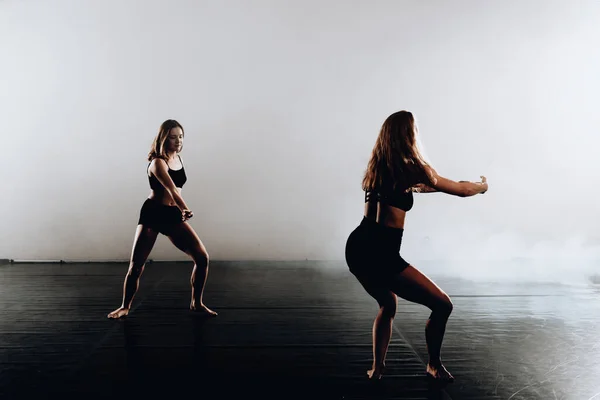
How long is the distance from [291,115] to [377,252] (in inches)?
151

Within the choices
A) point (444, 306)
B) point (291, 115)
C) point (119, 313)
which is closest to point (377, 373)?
point (444, 306)

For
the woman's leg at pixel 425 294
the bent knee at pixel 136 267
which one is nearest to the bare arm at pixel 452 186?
the woman's leg at pixel 425 294

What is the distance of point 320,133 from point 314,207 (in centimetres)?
88

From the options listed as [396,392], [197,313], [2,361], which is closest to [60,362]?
[2,361]

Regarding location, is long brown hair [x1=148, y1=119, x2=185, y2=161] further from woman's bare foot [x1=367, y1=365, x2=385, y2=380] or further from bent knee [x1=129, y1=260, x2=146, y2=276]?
woman's bare foot [x1=367, y1=365, x2=385, y2=380]

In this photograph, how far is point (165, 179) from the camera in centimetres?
317

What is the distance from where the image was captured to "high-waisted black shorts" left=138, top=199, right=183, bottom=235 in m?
3.29

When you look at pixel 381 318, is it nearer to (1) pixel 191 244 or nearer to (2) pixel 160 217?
(1) pixel 191 244

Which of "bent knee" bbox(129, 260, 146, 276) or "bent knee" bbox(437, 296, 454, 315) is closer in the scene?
"bent knee" bbox(437, 296, 454, 315)

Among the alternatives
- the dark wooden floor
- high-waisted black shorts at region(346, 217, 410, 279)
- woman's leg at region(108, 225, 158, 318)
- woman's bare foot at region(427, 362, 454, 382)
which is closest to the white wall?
the dark wooden floor

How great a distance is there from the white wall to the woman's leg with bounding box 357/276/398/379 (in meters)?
3.53

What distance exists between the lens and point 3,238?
18.7 ft

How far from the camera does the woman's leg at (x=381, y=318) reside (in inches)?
85.9

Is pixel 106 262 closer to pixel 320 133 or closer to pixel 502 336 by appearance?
pixel 320 133
